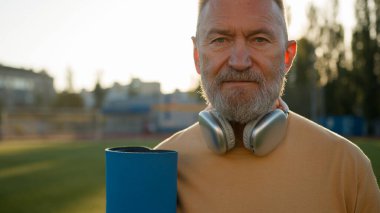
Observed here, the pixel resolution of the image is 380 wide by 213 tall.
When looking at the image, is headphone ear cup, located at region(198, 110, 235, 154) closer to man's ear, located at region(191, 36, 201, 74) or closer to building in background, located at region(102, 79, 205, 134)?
man's ear, located at region(191, 36, 201, 74)

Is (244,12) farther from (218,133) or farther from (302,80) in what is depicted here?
(302,80)

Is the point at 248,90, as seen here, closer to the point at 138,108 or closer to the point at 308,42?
the point at 308,42

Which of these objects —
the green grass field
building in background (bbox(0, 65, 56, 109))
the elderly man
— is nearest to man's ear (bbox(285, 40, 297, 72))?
the elderly man

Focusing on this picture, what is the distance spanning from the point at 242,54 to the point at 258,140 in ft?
1.01

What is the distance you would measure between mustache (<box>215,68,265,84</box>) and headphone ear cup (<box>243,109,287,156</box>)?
0.45 feet

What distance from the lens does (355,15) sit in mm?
37500

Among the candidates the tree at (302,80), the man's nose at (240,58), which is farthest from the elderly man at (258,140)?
the tree at (302,80)

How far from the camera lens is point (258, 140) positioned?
155 cm

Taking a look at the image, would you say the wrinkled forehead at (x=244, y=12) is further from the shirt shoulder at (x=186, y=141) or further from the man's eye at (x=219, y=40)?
the shirt shoulder at (x=186, y=141)

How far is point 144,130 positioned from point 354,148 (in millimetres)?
50047

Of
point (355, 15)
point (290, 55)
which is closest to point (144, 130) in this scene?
point (355, 15)

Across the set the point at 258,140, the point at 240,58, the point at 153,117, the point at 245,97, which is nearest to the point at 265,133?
the point at 258,140

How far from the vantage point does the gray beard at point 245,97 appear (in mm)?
1590

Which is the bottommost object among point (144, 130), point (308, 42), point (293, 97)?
point (144, 130)
